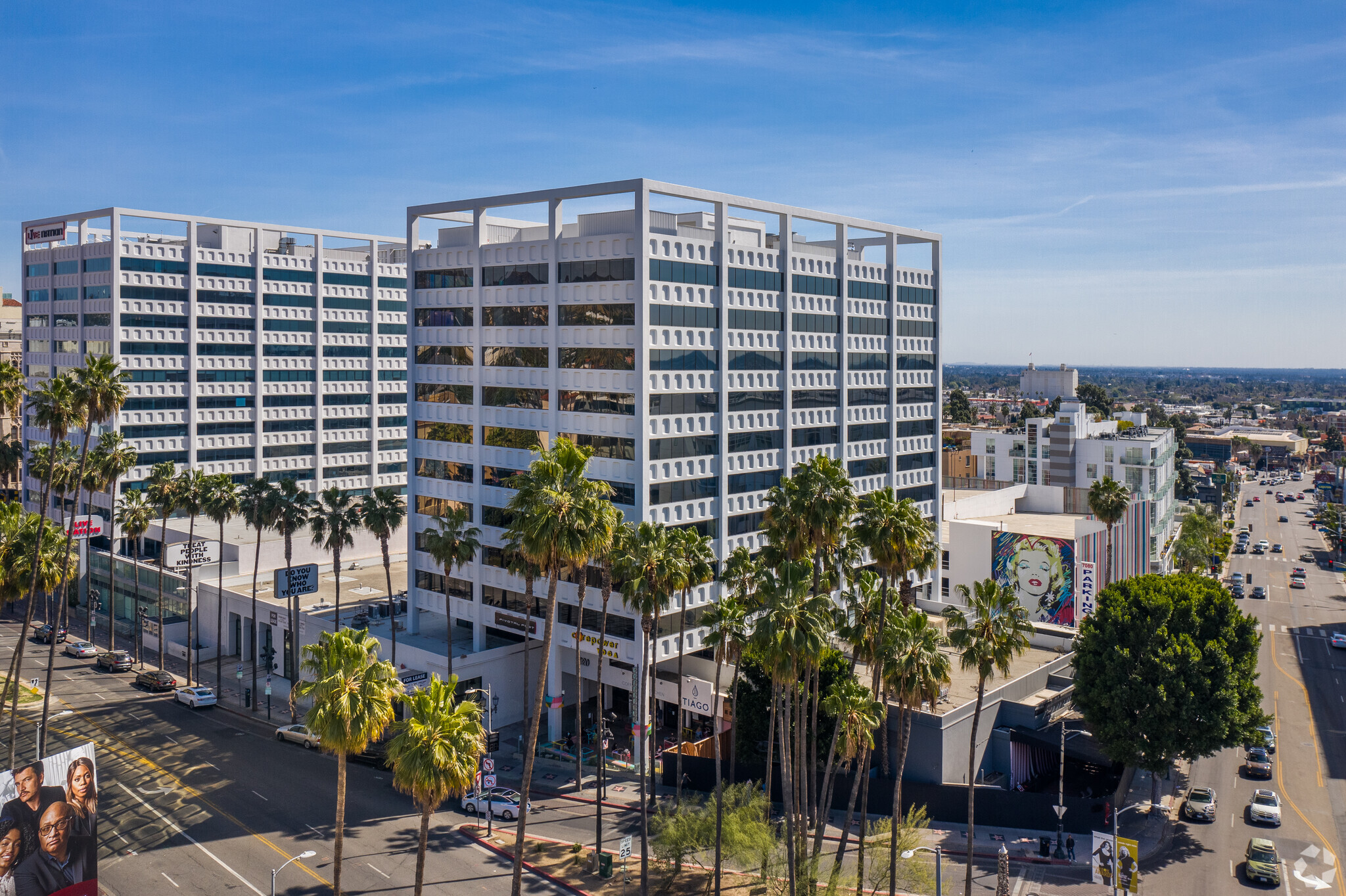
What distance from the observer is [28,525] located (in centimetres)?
6644

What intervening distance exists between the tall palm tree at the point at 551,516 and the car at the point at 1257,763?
49.4m

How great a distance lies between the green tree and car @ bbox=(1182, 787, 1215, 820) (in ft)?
8.85

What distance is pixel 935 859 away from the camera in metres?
52.2

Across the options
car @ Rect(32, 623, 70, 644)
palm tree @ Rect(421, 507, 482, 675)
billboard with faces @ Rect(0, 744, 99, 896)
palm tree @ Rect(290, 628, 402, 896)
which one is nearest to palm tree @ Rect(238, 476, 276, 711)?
palm tree @ Rect(421, 507, 482, 675)

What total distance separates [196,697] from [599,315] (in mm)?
41639

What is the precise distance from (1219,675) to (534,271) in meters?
49.7

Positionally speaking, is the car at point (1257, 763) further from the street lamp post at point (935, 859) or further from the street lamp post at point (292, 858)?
the street lamp post at point (292, 858)

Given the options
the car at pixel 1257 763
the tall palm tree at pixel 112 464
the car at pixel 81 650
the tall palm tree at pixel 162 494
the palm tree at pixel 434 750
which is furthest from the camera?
the car at pixel 81 650

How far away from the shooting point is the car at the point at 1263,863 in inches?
1965

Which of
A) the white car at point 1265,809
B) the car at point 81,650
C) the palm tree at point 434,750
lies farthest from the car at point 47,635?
the white car at point 1265,809

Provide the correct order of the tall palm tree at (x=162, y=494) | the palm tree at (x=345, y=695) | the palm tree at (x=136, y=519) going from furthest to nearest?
the palm tree at (x=136, y=519), the tall palm tree at (x=162, y=494), the palm tree at (x=345, y=695)

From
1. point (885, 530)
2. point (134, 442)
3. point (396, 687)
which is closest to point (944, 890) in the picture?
point (885, 530)

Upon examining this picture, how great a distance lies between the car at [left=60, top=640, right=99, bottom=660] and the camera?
88000 millimetres

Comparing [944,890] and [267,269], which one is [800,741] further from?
[267,269]
